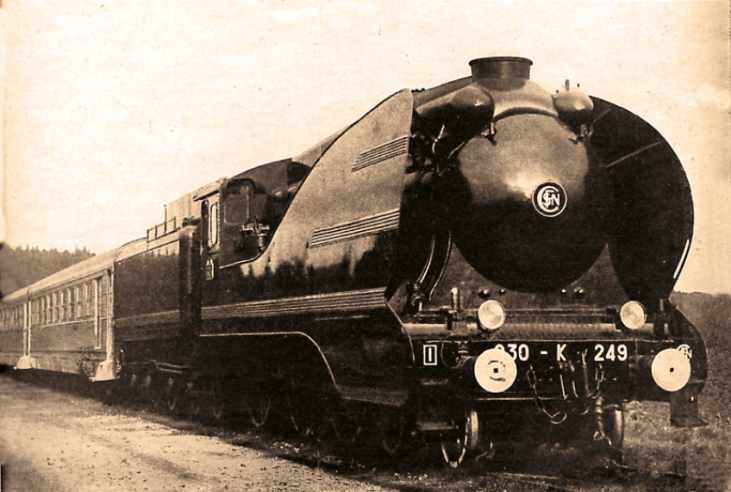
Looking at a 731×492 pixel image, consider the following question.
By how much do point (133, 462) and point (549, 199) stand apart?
4112 mm

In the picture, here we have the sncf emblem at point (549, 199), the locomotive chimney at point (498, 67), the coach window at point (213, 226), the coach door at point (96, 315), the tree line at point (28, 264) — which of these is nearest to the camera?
the sncf emblem at point (549, 199)

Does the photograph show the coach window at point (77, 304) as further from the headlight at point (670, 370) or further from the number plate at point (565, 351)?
the headlight at point (670, 370)

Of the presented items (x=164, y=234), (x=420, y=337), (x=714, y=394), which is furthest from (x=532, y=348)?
(x=164, y=234)

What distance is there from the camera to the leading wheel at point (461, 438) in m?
5.95

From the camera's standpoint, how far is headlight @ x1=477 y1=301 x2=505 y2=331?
584cm

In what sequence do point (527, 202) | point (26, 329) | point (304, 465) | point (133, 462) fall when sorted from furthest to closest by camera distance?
point (26, 329) → point (133, 462) → point (304, 465) → point (527, 202)

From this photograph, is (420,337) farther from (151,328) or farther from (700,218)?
(151,328)

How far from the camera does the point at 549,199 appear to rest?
6.08 meters

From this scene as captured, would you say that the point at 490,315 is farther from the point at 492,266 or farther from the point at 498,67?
the point at 498,67

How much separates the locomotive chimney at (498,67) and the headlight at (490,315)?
180cm

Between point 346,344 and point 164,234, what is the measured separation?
6.43 m

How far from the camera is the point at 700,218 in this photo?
21.8 feet

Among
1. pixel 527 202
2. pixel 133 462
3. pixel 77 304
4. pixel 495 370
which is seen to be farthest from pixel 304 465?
pixel 77 304

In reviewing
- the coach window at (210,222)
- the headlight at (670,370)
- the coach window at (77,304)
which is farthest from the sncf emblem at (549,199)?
the coach window at (77,304)
